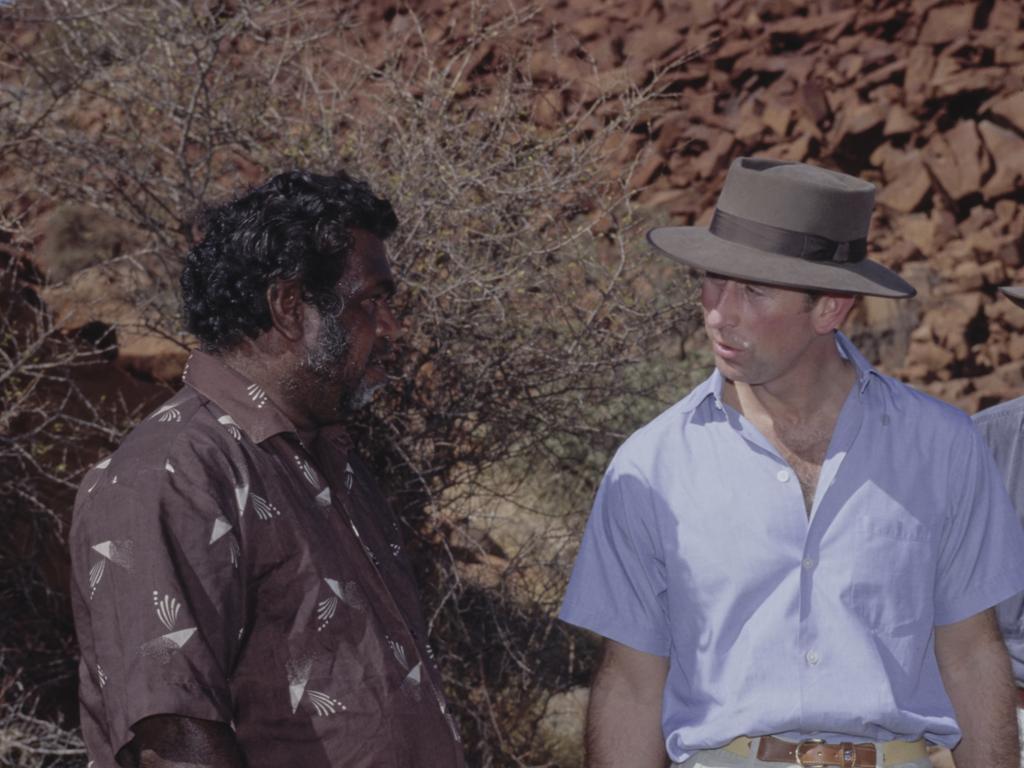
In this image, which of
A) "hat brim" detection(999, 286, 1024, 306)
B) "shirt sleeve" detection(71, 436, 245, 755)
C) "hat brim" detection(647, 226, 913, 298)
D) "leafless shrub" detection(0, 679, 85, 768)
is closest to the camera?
"shirt sleeve" detection(71, 436, 245, 755)

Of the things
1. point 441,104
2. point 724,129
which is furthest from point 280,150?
point 724,129

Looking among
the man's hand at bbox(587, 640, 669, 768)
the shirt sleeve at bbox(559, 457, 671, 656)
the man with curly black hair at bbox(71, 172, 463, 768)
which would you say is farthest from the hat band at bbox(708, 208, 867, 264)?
the man's hand at bbox(587, 640, 669, 768)

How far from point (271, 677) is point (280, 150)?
4.13 meters

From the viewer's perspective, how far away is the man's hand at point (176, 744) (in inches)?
71.7

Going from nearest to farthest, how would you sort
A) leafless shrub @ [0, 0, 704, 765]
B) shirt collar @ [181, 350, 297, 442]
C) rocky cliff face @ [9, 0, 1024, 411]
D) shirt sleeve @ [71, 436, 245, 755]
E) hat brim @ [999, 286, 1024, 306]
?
shirt sleeve @ [71, 436, 245, 755] < shirt collar @ [181, 350, 297, 442] < hat brim @ [999, 286, 1024, 306] < leafless shrub @ [0, 0, 704, 765] < rocky cliff face @ [9, 0, 1024, 411]

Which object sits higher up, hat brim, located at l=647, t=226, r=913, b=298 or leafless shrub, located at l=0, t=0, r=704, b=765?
hat brim, located at l=647, t=226, r=913, b=298

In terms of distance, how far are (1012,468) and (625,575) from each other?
133 centimetres

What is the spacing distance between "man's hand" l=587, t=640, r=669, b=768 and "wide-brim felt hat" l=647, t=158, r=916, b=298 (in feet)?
2.63

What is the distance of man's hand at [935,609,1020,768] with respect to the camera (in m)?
2.46

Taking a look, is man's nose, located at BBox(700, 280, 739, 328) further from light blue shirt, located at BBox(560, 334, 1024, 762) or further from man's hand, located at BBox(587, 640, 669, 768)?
man's hand, located at BBox(587, 640, 669, 768)

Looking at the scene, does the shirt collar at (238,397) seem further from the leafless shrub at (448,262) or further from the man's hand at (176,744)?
the leafless shrub at (448,262)

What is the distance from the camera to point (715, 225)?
2777 millimetres

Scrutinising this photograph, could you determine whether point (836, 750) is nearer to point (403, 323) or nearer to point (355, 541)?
point (355, 541)

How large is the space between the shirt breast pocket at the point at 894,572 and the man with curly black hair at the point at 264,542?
825 millimetres
